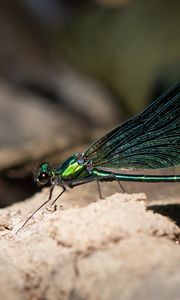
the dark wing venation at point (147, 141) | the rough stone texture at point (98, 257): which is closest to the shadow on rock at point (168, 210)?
the dark wing venation at point (147, 141)

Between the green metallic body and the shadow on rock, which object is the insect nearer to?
the green metallic body

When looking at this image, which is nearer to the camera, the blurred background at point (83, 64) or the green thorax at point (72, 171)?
the green thorax at point (72, 171)

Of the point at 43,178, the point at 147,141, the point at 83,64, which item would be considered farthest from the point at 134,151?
the point at 83,64

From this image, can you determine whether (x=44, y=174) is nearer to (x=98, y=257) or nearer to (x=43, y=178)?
(x=43, y=178)

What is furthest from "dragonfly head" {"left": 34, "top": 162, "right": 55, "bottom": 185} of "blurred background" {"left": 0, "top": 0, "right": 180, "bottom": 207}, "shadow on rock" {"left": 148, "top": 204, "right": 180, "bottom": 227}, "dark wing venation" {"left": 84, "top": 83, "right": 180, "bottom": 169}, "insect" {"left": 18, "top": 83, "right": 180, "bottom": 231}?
"blurred background" {"left": 0, "top": 0, "right": 180, "bottom": 207}

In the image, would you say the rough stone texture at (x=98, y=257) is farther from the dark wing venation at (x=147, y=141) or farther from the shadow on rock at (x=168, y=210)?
the dark wing venation at (x=147, y=141)
